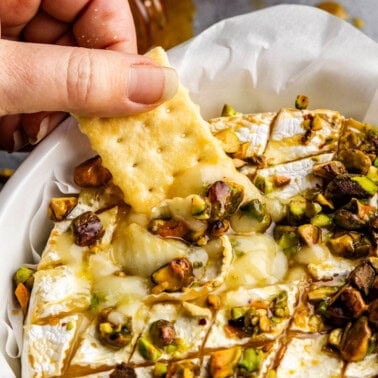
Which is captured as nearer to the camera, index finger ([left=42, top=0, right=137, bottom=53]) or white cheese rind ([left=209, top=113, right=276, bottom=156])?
white cheese rind ([left=209, top=113, right=276, bottom=156])

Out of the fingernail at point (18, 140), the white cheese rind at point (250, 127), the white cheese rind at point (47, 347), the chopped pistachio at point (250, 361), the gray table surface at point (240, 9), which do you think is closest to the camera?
the chopped pistachio at point (250, 361)

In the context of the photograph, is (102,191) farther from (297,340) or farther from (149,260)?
(297,340)

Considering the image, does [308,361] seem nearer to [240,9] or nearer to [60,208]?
[60,208]

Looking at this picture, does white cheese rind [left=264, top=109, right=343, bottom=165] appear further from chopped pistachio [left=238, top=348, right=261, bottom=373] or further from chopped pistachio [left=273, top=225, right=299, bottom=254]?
chopped pistachio [left=238, top=348, right=261, bottom=373]

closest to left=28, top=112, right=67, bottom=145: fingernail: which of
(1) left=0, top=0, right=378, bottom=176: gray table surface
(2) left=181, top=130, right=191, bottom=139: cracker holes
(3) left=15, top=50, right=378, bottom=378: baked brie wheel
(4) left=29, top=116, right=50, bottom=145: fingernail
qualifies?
(4) left=29, top=116, right=50, bottom=145: fingernail

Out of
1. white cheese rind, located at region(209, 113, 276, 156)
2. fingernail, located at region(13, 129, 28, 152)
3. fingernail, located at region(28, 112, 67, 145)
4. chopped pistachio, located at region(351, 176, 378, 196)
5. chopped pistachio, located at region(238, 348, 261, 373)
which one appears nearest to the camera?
chopped pistachio, located at region(238, 348, 261, 373)

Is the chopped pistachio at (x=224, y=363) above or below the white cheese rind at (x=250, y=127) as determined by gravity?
below

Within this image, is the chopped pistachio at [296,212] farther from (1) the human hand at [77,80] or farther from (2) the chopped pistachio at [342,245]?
(1) the human hand at [77,80]

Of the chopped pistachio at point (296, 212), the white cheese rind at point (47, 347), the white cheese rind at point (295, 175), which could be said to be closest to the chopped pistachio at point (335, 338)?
the chopped pistachio at point (296, 212)
